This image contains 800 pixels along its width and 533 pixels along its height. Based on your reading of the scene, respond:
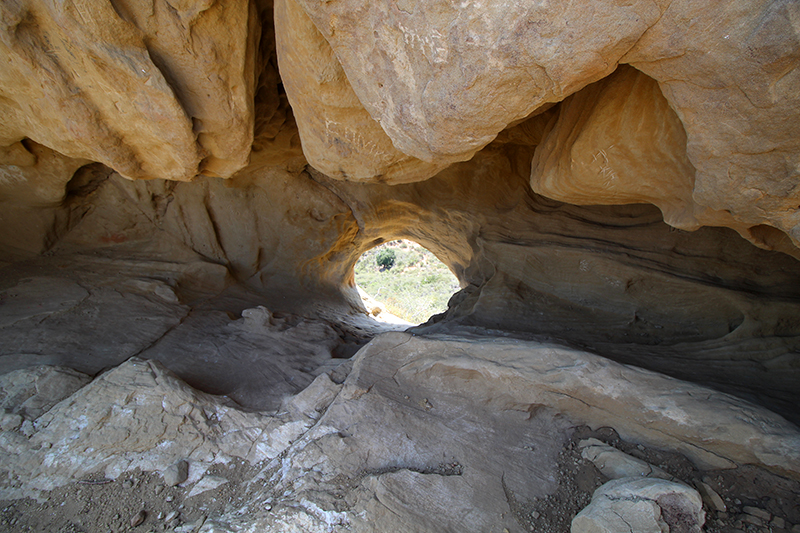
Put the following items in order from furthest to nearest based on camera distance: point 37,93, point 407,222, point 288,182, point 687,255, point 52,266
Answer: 1. point 407,222
2. point 288,182
3. point 52,266
4. point 687,255
5. point 37,93

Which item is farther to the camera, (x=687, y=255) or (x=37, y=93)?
(x=687, y=255)

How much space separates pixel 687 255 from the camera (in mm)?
3406

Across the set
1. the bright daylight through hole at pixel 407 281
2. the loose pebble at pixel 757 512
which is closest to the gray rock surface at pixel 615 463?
the loose pebble at pixel 757 512

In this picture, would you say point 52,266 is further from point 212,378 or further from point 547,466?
point 547,466

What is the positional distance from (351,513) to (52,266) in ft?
14.7

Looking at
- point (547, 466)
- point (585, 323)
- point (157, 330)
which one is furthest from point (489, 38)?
point (157, 330)

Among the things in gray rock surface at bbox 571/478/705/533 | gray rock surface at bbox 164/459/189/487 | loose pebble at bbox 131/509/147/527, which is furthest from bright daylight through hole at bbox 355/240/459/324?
gray rock surface at bbox 571/478/705/533

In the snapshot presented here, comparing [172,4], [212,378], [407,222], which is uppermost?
[172,4]

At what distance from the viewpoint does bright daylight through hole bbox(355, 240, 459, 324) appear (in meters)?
16.8

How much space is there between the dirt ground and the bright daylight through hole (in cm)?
1181

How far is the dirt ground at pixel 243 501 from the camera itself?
6.29 ft

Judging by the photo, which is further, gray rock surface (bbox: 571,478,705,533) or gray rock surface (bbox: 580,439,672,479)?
gray rock surface (bbox: 580,439,672,479)

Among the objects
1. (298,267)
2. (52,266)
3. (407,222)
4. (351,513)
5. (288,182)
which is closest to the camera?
(351,513)

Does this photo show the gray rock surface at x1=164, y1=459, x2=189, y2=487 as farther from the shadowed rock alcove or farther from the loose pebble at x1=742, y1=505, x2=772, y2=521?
the loose pebble at x1=742, y1=505, x2=772, y2=521
